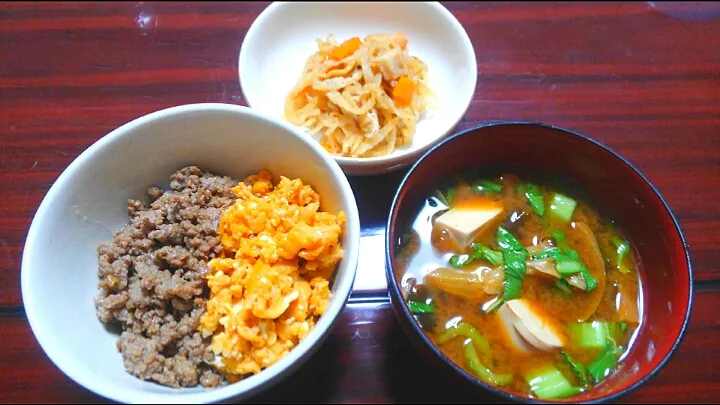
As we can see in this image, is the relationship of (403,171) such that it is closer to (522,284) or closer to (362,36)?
(522,284)

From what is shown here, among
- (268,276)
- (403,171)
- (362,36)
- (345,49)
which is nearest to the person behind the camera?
(268,276)

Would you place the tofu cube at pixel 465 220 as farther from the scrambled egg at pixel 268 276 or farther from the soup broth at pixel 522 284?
the scrambled egg at pixel 268 276

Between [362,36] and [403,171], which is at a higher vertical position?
[362,36]

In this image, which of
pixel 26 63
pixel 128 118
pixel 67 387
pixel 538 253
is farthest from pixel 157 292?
pixel 26 63

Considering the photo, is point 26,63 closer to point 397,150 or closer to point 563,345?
point 397,150

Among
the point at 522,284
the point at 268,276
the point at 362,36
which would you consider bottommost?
the point at 522,284

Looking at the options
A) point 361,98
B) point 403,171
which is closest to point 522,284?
point 403,171
